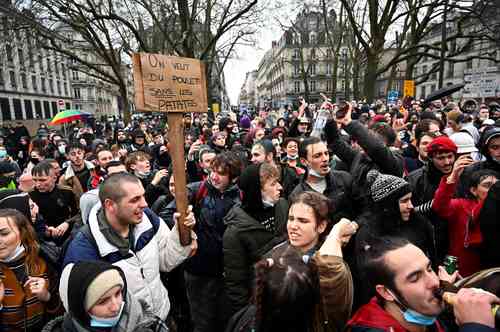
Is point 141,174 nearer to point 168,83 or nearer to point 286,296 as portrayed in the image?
point 168,83

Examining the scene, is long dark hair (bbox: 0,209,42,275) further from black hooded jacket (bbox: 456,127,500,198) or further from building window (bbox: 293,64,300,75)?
building window (bbox: 293,64,300,75)

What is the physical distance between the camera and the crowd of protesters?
4.73ft

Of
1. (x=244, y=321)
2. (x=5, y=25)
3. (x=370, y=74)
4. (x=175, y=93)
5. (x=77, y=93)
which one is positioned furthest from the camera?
(x=77, y=93)

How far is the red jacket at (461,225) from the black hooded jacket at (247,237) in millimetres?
1282

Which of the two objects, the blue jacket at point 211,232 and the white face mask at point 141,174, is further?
the white face mask at point 141,174

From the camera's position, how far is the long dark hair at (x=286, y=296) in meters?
1.28

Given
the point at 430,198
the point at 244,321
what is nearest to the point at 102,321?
the point at 244,321

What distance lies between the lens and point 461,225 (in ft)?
8.60

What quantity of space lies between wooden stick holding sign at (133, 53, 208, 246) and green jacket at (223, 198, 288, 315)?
39 centimetres

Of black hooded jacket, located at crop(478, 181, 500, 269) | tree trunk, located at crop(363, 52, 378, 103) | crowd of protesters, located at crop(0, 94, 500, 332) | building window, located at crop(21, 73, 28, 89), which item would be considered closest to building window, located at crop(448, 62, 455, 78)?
tree trunk, located at crop(363, 52, 378, 103)

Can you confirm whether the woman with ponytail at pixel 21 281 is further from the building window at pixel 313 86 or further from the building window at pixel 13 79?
the building window at pixel 313 86

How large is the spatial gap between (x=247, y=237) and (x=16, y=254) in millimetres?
1653

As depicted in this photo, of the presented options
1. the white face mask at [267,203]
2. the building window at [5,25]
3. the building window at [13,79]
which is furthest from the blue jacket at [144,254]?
the building window at [13,79]

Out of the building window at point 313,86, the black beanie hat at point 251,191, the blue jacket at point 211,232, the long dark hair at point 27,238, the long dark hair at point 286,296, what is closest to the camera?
the long dark hair at point 286,296
